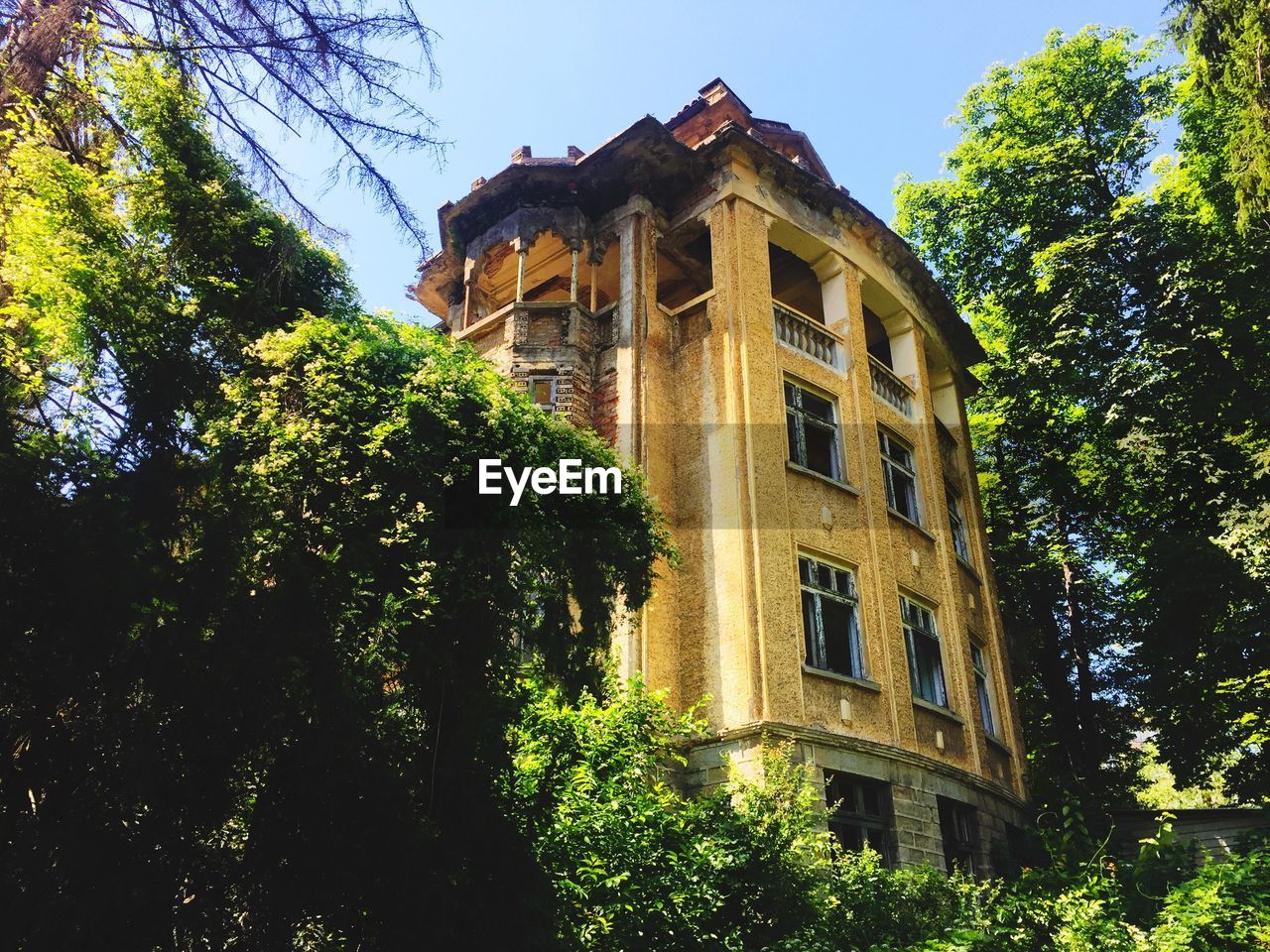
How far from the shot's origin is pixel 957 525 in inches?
779

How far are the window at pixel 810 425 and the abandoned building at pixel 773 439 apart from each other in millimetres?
44

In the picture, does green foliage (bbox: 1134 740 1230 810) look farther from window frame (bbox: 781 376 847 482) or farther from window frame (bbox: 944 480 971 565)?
window frame (bbox: 781 376 847 482)

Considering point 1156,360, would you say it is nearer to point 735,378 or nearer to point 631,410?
point 735,378

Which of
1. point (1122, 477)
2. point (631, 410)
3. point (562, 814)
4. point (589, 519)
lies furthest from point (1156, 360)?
point (562, 814)

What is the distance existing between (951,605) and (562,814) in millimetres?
10786

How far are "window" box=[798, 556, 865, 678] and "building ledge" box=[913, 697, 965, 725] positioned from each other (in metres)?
1.31

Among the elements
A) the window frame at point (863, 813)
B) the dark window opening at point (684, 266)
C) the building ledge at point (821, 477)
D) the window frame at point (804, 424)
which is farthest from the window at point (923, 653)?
the dark window opening at point (684, 266)

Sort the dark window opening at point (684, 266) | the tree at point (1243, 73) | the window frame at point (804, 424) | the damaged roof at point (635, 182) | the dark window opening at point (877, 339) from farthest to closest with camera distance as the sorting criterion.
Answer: the dark window opening at point (877, 339) < the dark window opening at point (684, 266) < the damaged roof at point (635, 182) < the window frame at point (804, 424) < the tree at point (1243, 73)

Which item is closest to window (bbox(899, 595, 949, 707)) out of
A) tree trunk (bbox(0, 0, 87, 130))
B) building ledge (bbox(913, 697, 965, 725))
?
building ledge (bbox(913, 697, 965, 725))

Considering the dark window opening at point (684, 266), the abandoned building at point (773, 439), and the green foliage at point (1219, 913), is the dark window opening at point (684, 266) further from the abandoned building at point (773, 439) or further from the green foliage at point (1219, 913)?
the green foliage at point (1219, 913)

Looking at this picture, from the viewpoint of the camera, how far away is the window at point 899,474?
17.3 metres

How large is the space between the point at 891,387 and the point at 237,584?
14466 mm

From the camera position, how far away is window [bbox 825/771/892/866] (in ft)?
41.2

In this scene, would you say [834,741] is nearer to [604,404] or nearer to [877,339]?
[604,404]
